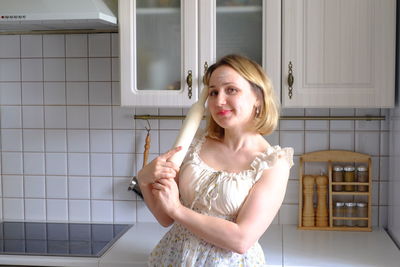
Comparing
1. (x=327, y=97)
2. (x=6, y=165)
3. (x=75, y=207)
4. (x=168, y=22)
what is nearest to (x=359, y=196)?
(x=327, y=97)

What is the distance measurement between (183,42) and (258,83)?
0.64 m

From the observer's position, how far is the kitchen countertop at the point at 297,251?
1.85 metres

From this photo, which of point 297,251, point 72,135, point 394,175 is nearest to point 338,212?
point 394,175

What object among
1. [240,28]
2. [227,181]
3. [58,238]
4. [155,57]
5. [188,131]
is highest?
[240,28]

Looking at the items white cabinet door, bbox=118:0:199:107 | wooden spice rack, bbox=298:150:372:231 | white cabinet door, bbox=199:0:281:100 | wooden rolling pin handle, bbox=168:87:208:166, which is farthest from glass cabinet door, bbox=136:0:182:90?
wooden spice rack, bbox=298:150:372:231

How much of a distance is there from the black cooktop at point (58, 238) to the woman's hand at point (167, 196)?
2.22 ft

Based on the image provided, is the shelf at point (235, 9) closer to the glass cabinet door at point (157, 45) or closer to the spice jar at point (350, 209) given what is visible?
the glass cabinet door at point (157, 45)

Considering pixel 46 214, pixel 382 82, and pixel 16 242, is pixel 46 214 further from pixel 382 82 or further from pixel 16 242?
pixel 382 82

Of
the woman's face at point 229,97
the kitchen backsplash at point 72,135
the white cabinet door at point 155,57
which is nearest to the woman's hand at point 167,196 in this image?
the woman's face at point 229,97

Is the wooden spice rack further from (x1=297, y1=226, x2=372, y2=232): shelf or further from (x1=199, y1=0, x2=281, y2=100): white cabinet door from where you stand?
(x1=199, y1=0, x2=281, y2=100): white cabinet door

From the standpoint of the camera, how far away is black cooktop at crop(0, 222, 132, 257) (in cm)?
197

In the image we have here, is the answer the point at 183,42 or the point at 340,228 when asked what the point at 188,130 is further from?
the point at 340,228

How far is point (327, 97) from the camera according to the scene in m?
1.92

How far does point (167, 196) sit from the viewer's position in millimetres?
1354
